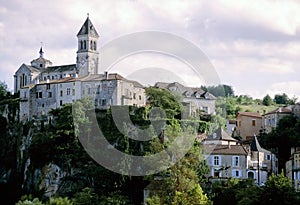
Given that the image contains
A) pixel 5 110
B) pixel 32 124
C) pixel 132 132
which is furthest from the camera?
pixel 5 110

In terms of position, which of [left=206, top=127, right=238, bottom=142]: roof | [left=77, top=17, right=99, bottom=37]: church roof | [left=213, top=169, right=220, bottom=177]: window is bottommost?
[left=213, top=169, right=220, bottom=177]: window

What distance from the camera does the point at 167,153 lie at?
2180 inches

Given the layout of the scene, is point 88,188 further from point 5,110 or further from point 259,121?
point 259,121

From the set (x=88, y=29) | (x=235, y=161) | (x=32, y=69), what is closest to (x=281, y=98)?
(x=88, y=29)

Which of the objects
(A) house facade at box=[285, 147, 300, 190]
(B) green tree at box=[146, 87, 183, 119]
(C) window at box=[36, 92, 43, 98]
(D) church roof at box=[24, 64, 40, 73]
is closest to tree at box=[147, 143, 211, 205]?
(A) house facade at box=[285, 147, 300, 190]

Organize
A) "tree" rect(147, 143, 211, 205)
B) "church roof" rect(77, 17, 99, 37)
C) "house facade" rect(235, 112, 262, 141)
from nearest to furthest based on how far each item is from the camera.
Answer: "tree" rect(147, 143, 211, 205) < "house facade" rect(235, 112, 262, 141) < "church roof" rect(77, 17, 99, 37)

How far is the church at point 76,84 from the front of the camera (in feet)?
217

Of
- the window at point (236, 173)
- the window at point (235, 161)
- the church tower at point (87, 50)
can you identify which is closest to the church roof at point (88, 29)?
the church tower at point (87, 50)

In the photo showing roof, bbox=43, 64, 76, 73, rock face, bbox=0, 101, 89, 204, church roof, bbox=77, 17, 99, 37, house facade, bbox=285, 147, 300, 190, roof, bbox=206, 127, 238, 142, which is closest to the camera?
house facade, bbox=285, 147, 300, 190

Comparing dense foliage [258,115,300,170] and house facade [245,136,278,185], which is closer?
house facade [245,136,278,185]

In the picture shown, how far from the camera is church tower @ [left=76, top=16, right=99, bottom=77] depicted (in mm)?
74688

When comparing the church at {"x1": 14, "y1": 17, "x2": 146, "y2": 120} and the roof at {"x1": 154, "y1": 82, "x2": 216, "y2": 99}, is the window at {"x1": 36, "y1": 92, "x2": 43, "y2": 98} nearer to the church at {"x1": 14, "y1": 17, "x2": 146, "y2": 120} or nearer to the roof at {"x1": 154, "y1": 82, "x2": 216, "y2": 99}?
the church at {"x1": 14, "y1": 17, "x2": 146, "y2": 120}

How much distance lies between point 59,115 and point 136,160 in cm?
1168

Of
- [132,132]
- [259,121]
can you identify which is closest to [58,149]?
[132,132]
